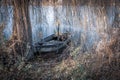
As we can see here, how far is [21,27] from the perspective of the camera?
8461mm

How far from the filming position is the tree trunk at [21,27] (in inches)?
324

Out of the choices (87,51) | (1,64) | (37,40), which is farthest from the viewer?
(37,40)

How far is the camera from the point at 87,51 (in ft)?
25.7

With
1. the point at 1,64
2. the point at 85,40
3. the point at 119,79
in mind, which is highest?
the point at 85,40

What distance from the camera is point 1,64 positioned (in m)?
7.24

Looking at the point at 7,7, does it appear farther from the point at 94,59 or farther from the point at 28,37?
the point at 94,59

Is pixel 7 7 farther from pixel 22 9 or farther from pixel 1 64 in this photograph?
pixel 1 64

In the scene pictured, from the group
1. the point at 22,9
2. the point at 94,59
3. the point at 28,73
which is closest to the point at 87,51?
the point at 94,59

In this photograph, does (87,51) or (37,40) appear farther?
(37,40)

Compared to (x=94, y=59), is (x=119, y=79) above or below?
below

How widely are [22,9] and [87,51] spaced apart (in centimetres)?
231

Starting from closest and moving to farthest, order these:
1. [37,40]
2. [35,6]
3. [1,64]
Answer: [1,64] → [35,6] → [37,40]

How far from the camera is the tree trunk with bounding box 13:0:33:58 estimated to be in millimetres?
8219

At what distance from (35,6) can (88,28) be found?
5.61ft
